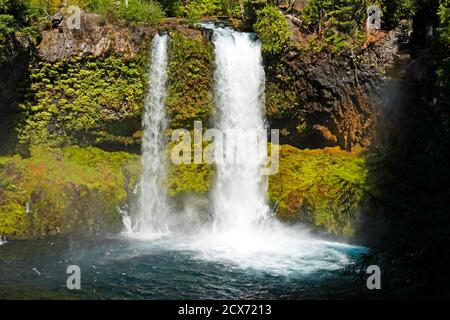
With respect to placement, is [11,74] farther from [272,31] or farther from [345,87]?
[345,87]

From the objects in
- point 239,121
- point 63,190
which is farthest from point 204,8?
point 63,190

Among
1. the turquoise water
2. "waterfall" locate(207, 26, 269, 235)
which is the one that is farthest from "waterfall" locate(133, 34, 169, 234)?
the turquoise water

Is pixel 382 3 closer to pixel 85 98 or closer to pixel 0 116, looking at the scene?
pixel 85 98

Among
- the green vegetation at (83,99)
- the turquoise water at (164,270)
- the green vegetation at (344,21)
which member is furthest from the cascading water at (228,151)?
the green vegetation at (344,21)

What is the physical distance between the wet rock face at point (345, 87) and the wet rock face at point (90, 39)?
598cm

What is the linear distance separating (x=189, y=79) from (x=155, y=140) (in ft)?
9.09

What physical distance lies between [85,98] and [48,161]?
2.82m

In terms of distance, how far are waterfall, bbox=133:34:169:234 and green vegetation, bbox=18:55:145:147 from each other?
47 centimetres

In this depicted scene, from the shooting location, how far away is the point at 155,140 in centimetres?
1827

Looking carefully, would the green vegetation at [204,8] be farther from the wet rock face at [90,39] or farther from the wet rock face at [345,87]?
the wet rock face at [345,87]

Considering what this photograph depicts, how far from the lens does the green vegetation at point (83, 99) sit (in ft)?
58.1

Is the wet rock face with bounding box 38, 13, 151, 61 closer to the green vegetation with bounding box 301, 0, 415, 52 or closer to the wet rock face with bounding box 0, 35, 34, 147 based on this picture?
the wet rock face with bounding box 0, 35, 34, 147

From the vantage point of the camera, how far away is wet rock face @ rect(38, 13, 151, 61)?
57.6 feet
